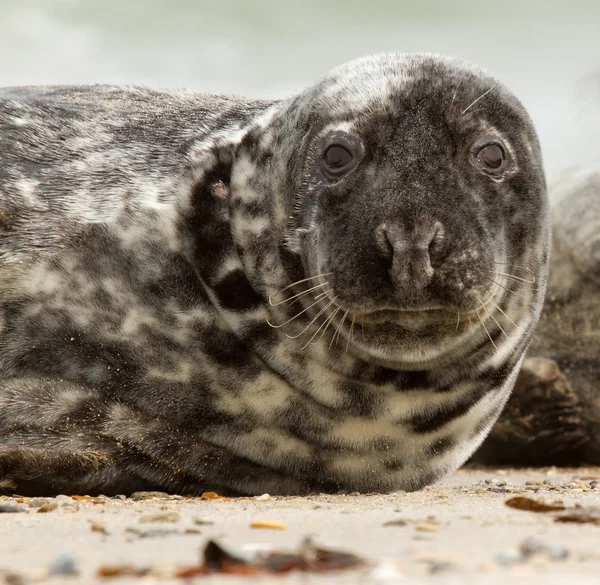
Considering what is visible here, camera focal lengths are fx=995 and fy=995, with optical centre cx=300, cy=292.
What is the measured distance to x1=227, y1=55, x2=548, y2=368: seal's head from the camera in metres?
3.43

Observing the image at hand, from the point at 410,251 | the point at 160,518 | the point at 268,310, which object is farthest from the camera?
the point at 268,310

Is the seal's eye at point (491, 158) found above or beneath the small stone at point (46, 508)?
above

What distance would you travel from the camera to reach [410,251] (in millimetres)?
3338

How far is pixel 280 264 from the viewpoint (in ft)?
13.1

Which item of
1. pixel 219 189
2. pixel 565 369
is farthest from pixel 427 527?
pixel 565 369

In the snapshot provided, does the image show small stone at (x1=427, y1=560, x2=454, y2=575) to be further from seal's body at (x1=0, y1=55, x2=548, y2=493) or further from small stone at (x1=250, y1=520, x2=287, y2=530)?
seal's body at (x1=0, y1=55, x2=548, y2=493)

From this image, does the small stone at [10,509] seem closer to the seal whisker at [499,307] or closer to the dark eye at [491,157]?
the seal whisker at [499,307]

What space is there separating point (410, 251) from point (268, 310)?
90 centimetres

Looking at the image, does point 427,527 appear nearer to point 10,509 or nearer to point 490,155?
point 10,509

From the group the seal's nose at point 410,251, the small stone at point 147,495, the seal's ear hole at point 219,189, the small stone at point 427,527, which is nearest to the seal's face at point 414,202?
the seal's nose at point 410,251

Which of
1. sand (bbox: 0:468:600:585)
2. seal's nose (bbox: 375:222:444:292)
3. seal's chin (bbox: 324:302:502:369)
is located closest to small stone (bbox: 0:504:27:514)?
sand (bbox: 0:468:600:585)

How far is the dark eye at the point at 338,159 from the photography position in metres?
3.77

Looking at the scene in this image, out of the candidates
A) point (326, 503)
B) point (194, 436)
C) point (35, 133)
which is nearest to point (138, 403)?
point (194, 436)

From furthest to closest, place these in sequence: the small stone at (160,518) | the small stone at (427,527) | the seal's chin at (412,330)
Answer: the seal's chin at (412,330) < the small stone at (160,518) < the small stone at (427,527)
